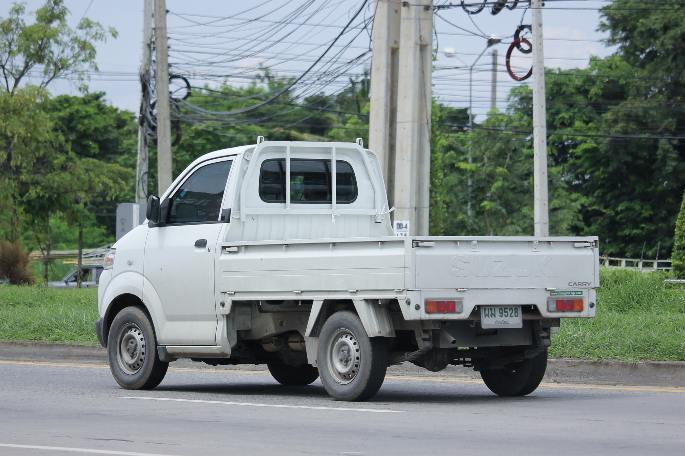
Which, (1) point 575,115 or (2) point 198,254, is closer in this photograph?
(2) point 198,254

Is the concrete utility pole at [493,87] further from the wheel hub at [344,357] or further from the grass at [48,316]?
the wheel hub at [344,357]

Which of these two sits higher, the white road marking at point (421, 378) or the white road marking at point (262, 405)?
the white road marking at point (262, 405)

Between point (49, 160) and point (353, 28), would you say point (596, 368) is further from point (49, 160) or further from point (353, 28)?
point (49, 160)

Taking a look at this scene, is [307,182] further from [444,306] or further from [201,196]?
[444,306]

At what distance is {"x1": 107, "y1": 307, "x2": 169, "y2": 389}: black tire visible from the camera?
1470 centimetres

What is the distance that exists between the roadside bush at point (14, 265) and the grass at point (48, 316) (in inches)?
261

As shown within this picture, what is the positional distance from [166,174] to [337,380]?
16659 millimetres

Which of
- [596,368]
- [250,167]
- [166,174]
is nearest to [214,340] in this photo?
[250,167]

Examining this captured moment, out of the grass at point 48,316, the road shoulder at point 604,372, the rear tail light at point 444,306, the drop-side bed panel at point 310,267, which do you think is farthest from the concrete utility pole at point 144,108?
the rear tail light at point 444,306

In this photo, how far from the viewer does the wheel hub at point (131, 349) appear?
14836 millimetres

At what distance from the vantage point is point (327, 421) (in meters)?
11.2

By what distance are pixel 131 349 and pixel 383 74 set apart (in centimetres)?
976

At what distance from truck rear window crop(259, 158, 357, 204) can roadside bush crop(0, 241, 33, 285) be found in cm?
2055

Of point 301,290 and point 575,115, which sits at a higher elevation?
point 575,115
